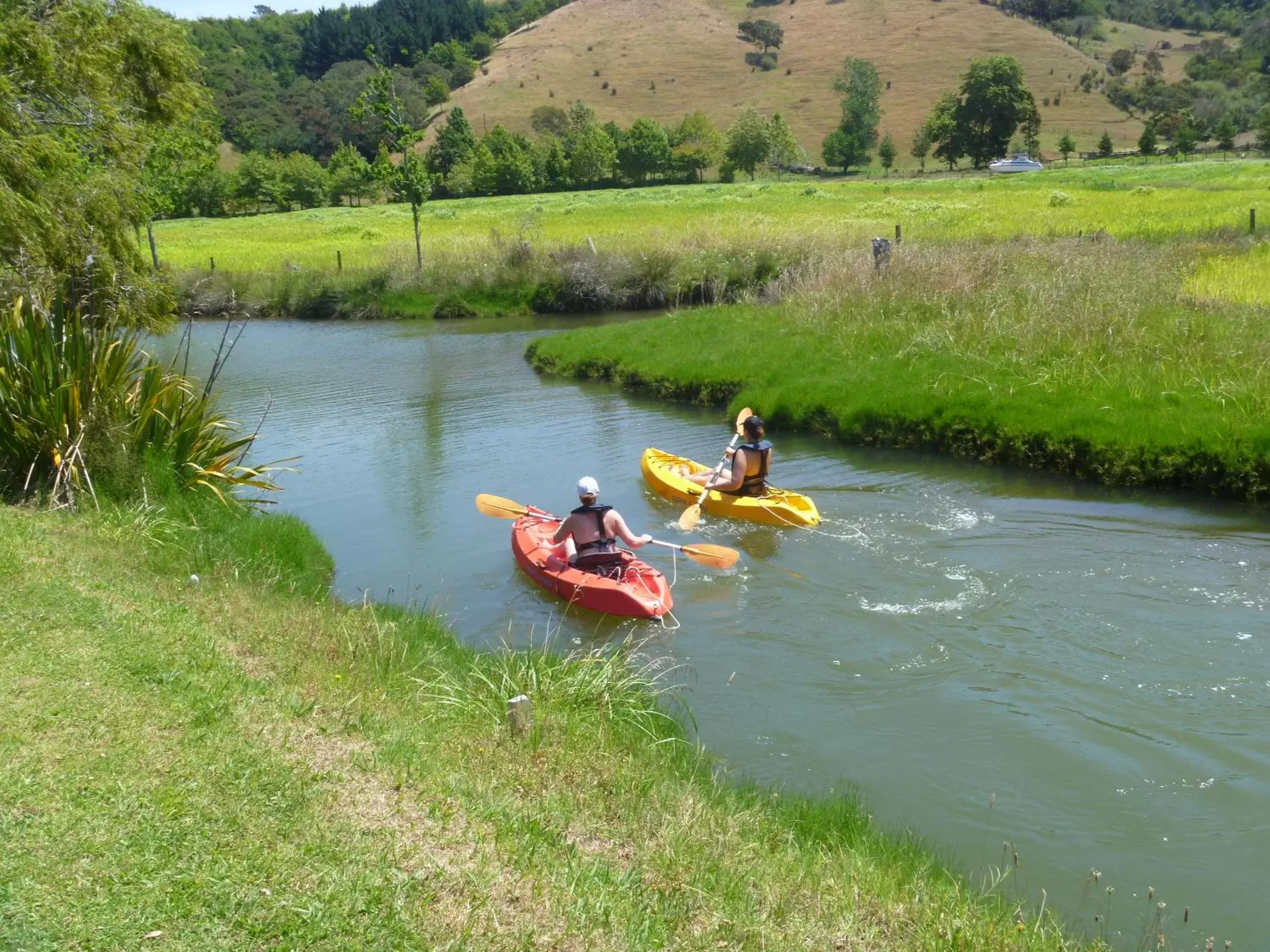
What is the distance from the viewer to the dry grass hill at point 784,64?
115 m

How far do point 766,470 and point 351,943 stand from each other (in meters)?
9.68

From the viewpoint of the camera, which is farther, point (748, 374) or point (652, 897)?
point (748, 374)

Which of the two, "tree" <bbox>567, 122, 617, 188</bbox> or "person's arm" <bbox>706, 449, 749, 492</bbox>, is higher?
"tree" <bbox>567, 122, 617, 188</bbox>

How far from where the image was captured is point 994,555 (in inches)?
437

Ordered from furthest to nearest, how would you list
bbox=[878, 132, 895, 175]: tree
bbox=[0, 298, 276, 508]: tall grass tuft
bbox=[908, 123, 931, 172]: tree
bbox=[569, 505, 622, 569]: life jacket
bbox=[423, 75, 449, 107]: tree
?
bbox=[423, 75, 449, 107]: tree < bbox=[878, 132, 895, 175]: tree < bbox=[908, 123, 931, 172]: tree < bbox=[569, 505, 622, 569]: life jacket < bbox=[0, 298, 276, 508]: tall grass tuft

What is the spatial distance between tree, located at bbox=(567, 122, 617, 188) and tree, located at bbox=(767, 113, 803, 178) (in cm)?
1279

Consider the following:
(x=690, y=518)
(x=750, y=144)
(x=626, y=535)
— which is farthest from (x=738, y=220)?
(x=750, y=144)

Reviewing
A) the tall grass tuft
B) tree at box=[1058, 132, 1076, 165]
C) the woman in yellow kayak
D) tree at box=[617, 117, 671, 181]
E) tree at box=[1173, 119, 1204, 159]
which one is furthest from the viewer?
tree at box=[1058, 132, 1076, 165]

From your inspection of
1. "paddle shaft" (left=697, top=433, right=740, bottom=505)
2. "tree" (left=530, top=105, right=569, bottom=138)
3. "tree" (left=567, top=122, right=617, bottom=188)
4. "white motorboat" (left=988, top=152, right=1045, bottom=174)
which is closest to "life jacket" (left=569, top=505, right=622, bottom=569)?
"paddle shaft" (left=697, top=433, right=740, bottom=505)

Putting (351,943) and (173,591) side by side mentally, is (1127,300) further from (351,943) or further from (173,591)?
(351,943)

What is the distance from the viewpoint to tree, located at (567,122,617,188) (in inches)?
3369

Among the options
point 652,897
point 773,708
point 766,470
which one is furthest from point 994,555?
point 652,897

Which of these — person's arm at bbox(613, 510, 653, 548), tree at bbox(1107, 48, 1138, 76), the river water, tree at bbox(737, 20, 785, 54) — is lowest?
the river water

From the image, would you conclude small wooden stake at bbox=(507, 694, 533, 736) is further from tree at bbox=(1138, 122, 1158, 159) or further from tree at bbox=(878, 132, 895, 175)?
tree at bbox=(878, 132, 895, 175)
